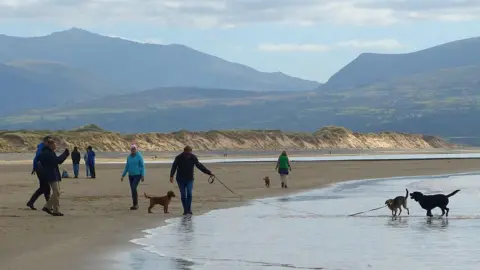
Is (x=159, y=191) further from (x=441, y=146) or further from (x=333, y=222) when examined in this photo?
Answer: (x=441, y=146)

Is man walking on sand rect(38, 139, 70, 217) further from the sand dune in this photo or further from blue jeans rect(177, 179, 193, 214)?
the sand dune

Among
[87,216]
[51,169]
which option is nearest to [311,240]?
[87,216]

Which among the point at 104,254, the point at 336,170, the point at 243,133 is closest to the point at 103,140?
→ the point at 243,133

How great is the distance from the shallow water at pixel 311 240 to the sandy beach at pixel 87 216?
63 centimetres

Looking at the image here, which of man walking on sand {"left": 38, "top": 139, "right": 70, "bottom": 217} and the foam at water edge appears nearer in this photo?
the foam at water edge

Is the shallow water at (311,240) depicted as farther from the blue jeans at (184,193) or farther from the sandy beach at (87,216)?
the sandy beach at (87,216)

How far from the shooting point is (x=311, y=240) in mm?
16531

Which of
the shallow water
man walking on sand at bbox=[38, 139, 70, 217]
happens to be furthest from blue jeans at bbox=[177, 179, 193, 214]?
man walking on sand at bbox=[38, 139, 70, 217]

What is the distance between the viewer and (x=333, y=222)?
19.9m

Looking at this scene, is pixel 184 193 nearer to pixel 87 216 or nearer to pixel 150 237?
pixel 87 216

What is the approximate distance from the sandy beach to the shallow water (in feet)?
2.06

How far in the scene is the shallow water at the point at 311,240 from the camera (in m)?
13.5

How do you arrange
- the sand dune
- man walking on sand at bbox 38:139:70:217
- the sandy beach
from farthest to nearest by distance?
the sand dune < man walking on sand at bbox 38:139:70:217 < the sandy beach

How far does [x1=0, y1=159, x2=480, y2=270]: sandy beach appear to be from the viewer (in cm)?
1376
